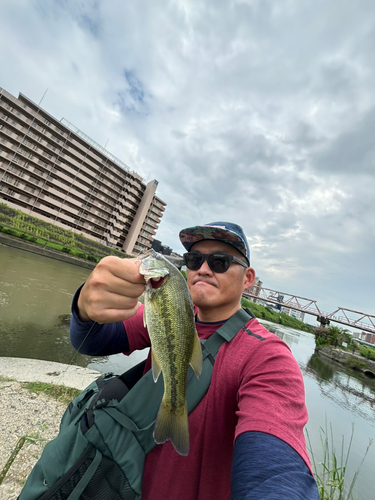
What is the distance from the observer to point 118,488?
138cm

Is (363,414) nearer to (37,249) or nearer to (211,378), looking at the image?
(211,378)

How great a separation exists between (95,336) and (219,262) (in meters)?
1.35

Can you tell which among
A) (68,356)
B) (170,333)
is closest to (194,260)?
(170,333)

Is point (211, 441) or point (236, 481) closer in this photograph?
point (236, 481)

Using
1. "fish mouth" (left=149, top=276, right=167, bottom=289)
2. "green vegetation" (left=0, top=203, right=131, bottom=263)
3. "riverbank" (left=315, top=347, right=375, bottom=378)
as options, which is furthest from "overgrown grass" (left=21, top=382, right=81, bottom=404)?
"riverbank" (left=315, top=347, right=375, bottom=378)

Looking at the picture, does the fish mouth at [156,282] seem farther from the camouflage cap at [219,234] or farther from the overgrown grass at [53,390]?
the overgrown grass at [53,390]

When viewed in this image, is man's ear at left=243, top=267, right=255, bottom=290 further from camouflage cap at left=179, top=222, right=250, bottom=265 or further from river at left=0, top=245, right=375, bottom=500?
river at left=0, top=245, right=375, bottom=500

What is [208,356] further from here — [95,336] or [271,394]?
[95,336]

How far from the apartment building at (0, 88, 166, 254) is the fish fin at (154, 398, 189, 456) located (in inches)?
2238

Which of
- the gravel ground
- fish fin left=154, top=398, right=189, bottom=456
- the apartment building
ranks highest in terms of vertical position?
the apartment building

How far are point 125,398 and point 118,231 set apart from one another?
7015 centimetres

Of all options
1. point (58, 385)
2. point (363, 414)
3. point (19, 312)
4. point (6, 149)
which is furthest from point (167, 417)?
point (6, 149)

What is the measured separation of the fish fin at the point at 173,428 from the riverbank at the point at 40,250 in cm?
3281

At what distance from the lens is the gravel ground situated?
2553 millimetres
